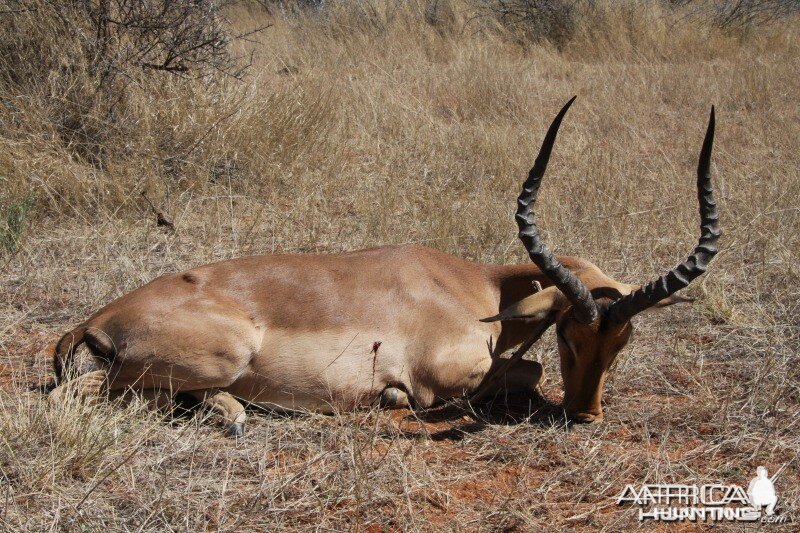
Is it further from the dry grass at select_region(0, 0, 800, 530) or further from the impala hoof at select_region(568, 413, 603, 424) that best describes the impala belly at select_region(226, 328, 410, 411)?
the impala hoof at select_region(568, 413, 603, 424)

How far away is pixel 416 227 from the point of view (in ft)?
24.8

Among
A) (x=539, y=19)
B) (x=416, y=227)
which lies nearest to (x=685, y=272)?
(x=416, y=227)

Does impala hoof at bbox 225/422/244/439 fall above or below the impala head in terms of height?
below

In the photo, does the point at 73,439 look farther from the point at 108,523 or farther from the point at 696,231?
the point at 696,231

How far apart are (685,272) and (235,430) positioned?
7.57 ft

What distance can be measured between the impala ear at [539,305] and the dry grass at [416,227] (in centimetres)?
55

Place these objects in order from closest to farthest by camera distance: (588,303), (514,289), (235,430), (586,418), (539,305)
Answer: (588,303)
(235,430)
(586,418)
(539,305)
(514,289)

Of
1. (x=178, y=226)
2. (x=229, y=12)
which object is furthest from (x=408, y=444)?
(x=229, y=12)

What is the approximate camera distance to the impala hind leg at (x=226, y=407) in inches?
180

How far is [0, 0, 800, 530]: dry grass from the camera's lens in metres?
3.91

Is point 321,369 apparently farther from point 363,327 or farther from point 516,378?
point 516,378

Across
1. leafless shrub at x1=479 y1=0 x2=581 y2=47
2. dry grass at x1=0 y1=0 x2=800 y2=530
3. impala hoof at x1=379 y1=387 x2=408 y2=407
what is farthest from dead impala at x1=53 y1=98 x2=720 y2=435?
leafless shrub at x1=479 y1=0 x2=581 y2=47

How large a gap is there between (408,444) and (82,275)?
3008 mm

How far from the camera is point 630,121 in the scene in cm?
1097
